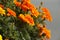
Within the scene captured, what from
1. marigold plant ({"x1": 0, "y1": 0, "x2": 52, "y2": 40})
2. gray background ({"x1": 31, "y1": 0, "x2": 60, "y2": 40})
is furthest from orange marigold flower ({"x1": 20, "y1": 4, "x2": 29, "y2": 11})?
gray background ({"x1": 31, "y1": 0, "x2": 60, "y2": 40})

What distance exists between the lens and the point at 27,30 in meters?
3.09

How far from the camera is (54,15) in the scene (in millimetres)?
5184

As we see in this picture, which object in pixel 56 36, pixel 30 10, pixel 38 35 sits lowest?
pixel 56 36

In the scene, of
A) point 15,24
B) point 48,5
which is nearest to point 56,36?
point 48,5

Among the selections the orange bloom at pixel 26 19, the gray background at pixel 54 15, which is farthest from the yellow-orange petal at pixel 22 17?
the gray background at pixel 54 15

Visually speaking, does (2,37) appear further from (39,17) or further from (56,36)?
(56,36)

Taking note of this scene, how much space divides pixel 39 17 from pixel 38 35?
27 centimetres

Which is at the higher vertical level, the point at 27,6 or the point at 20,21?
the point at 27,6

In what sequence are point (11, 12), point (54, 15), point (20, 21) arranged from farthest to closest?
point (54, 15) < point (20, 21) < point (11, 12)

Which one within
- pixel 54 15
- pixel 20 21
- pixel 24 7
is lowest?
pixel 54 15

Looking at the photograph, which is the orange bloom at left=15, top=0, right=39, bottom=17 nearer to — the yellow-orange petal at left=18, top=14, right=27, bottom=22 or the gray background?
the yellow-orange petal at left=18, top=14, right=27, bottom=22

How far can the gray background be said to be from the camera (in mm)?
4862

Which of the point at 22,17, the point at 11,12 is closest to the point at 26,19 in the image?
the point at 22,17

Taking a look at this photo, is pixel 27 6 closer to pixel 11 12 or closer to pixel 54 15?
pixel 11 12
